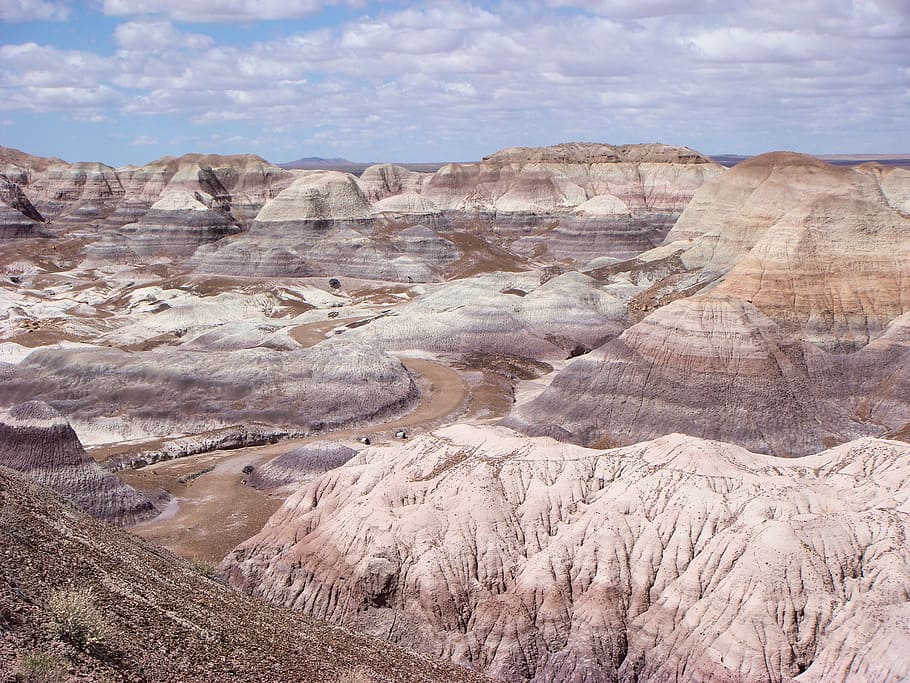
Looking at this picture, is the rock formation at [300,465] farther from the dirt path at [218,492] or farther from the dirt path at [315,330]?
the dirt path at [315,330]

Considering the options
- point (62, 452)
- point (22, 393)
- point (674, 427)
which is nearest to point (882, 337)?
point (674, 427)

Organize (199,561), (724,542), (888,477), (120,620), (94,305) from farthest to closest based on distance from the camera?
1. (94,305)
2. (199,561)
3. (888,477)
4. (724,542)
5. (120,620)

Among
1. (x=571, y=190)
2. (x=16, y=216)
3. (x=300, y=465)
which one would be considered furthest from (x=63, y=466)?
(x=571, y=190)

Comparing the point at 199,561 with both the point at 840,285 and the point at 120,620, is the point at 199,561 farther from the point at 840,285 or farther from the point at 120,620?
the point at 840,285

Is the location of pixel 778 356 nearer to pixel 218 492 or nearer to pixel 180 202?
pixel 218 492

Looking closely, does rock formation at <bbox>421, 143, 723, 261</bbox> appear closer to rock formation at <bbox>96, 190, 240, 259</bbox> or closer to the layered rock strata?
rock formation at <bbox>96, 190, 240, 259</bbox>

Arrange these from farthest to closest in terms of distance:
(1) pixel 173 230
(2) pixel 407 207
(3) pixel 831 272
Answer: (2) pixel 407 207 < (1) pixel 173 230 < (3) pixel 831 272

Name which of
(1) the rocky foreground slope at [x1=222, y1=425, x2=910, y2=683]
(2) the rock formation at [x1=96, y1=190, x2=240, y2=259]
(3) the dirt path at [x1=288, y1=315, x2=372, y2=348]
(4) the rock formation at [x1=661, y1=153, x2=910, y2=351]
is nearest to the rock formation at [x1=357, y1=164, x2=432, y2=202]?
(2) the rock formation at [x1=96, y1=190, x2=240, y2=259]
